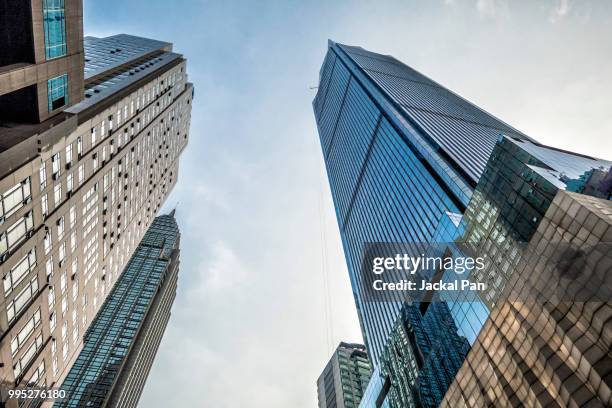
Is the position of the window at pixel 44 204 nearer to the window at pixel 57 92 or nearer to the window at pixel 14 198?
the window at pixel 14 198

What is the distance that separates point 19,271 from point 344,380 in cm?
11508

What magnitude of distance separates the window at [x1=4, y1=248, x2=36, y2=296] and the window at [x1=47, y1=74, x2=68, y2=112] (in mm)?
14022

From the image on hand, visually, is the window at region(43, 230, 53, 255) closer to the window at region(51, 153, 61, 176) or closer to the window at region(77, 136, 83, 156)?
the window at region(51, 153, 61, 176)

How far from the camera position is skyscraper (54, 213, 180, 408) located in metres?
122

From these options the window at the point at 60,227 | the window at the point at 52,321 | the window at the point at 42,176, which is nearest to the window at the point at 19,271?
the window at the point at 60,227

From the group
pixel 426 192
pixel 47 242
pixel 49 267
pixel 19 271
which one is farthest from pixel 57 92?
pixel 426 192

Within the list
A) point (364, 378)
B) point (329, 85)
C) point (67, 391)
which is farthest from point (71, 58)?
point (329, 85)

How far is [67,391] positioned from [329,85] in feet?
521

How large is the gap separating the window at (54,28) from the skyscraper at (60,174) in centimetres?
9

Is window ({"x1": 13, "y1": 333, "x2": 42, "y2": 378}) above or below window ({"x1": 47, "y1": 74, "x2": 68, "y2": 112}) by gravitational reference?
below

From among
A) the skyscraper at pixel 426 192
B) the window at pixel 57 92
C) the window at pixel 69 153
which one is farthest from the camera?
the window at pixel 69 153

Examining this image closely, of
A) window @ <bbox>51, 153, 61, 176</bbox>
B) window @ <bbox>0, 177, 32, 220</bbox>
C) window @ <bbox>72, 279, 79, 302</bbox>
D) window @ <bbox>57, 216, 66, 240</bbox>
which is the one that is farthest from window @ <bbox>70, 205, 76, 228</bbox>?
window @ <bbox>0, 177, 32, 220</bbox>

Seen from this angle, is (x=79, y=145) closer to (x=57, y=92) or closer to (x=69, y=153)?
(x=69, y=153)

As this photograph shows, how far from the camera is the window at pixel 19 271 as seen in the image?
32562 mm
